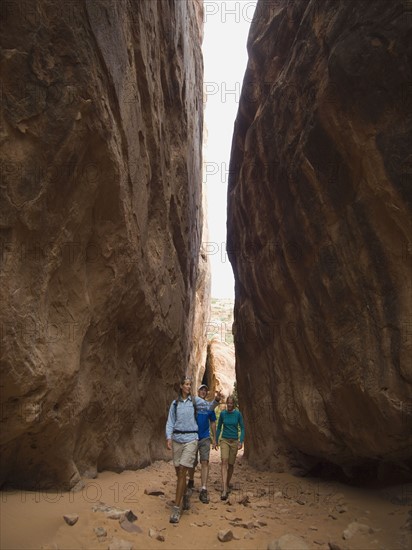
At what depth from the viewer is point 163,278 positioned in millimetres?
11992

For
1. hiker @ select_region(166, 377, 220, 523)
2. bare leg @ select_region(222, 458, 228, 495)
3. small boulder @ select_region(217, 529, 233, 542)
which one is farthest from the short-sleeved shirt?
small boulder @ select_region(217, 529, 233, 542)

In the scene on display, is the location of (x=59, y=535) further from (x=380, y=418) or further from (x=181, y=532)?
(x=380, y=418)

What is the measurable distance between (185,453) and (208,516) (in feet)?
3.26

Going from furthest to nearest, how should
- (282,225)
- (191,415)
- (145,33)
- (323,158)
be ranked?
(282,225)
(145,33)
(323,158)
(191,415)

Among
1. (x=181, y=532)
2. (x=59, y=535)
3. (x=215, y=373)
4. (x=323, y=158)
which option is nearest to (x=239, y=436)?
(x=181, y=532)

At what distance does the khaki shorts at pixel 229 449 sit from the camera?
8.81m

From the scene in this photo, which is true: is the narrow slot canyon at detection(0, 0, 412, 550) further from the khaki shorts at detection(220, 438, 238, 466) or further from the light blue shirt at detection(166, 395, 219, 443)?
the light blue shirt at detection(166, 395, 219, 443)

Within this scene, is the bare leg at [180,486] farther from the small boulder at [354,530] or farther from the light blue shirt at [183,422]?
the small boulder at [354,530]

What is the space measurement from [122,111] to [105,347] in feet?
14.2

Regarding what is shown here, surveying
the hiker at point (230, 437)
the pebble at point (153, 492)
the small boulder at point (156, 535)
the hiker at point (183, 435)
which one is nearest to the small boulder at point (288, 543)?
the small boulder at point (156, 535)

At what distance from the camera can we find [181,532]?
6.23m

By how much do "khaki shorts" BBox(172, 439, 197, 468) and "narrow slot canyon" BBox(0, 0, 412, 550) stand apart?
78 cm

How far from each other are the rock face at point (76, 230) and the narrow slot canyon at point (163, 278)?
0.10ft

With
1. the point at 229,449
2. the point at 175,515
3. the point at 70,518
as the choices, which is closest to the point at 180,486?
the point at 175,515
